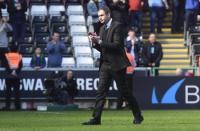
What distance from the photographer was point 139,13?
1229 inches

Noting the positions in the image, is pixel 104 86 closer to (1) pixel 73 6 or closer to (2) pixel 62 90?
(2) pixel 62 90

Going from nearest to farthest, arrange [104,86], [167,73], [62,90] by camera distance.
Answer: [104,86], [62,90], [167,73]

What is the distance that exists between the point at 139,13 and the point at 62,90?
6032 millimetres

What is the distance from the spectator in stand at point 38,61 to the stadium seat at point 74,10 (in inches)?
192

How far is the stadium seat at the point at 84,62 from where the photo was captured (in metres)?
28.8

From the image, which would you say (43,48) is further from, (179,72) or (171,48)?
(179,72)

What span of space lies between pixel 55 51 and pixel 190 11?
6.35 m

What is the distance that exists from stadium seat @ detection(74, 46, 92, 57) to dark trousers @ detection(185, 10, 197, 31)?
4019mm

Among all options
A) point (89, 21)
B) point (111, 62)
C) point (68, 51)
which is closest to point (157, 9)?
point (89, 21)

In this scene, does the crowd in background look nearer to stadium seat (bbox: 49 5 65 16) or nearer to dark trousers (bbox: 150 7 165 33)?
dark trousers (bbox: 150 7 165 33)

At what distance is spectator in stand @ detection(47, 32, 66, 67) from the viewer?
27656mm

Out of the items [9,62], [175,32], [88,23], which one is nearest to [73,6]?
[88,23]

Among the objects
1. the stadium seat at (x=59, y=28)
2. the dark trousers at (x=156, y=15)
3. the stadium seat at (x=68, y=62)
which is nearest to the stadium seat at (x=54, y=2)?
the stadium seat at (x=59, y=28)

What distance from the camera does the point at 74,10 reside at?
3222 centimetres
